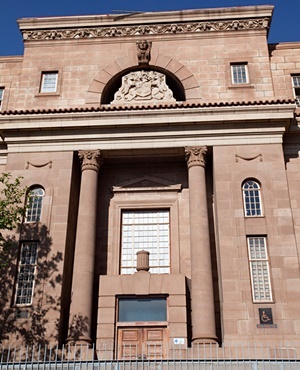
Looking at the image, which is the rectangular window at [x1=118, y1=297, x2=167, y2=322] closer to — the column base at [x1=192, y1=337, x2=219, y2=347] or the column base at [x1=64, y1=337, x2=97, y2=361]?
the column base at [x1=192, y1=337, x2=219, y2=347]

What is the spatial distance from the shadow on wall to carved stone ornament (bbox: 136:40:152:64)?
1142 centimetres

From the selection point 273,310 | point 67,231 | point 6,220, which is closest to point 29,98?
point 67,231

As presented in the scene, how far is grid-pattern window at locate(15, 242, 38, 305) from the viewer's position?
22.3 meters

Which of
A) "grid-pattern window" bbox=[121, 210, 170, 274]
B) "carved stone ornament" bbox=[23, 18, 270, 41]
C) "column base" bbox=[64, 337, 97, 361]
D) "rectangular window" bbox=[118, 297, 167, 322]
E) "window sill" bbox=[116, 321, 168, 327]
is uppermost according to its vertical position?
"carved stone ornament" bbox=[23, 18, 270, 41]

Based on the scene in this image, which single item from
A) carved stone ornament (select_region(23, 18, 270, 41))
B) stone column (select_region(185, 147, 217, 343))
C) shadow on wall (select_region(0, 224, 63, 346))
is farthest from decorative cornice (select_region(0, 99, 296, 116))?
shadow on wall (select_region(0, 224, 63, 346))

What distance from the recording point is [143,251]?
23000mm

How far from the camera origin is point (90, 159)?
2503cm

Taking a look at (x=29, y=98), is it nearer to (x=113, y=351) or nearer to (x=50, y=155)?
(x=50, y=155)

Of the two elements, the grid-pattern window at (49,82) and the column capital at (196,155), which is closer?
the column capital at (196,155)

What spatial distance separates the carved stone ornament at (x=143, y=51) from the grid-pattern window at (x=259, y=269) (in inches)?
479

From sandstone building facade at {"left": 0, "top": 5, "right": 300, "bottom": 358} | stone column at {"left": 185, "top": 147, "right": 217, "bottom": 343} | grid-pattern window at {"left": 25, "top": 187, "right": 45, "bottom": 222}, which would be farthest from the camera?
grid-pattern window at {"left": 25, "top": 187, "right": 45, "bottom": 222}

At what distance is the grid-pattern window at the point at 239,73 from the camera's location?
90.7 feet

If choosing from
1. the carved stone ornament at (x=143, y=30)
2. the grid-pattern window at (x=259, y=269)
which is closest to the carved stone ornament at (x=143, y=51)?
the carved stone ornament at (x=143, y=30)

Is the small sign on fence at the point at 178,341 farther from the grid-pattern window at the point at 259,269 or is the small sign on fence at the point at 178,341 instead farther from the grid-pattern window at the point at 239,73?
the grid-pattern window at the point at 239,73
